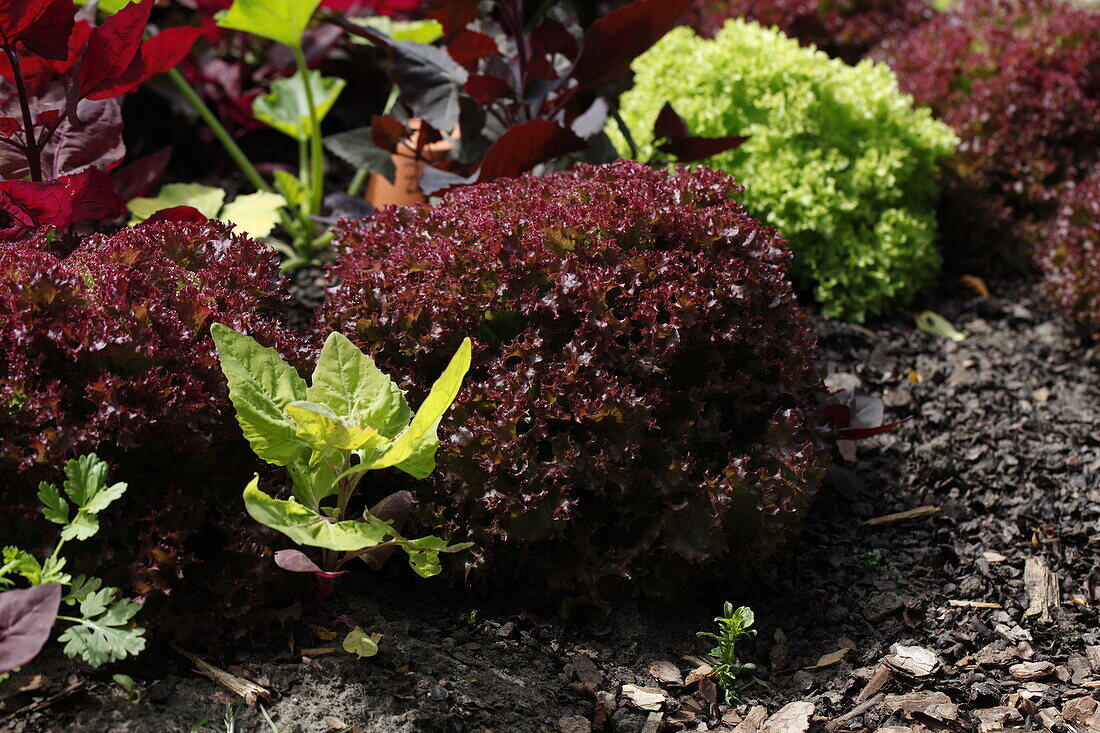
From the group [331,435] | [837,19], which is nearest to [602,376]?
[331,435]

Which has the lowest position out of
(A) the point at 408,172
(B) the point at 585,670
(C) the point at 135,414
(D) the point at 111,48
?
Answer: (B) the point at 585,670

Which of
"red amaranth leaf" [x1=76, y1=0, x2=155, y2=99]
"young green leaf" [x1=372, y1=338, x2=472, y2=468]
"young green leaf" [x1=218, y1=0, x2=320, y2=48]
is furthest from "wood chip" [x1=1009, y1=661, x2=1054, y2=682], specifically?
"young green leaf" [x1=218, y1=0, x2=320, y2=48]

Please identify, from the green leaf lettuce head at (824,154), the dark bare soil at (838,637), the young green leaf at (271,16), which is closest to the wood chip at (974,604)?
the dark bare soil at (838,637)

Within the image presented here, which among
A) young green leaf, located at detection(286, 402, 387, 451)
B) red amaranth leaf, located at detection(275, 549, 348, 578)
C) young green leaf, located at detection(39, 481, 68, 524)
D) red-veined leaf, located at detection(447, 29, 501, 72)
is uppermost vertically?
red-veined leaf, located at detection(447, 29, 501, 72)

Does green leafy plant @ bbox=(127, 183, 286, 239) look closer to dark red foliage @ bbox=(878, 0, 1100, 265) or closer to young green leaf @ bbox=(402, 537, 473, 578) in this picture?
young green leaf @ bbox=(402, 537, 473, 578)

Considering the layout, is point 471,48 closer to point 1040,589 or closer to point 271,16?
point 271,16

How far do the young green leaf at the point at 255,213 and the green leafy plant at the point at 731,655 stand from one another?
193cm

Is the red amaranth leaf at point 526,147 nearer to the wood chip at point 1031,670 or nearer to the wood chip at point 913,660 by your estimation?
the wood chip at point 913,660

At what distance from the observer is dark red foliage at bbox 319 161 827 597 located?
222 cm

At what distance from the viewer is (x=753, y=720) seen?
6.89 ft

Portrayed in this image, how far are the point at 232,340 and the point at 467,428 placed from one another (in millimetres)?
564

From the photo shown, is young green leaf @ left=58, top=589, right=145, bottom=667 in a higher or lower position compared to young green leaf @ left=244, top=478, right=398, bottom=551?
lower

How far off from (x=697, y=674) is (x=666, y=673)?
0.23 feet

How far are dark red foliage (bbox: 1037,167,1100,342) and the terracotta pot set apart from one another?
2.37m
